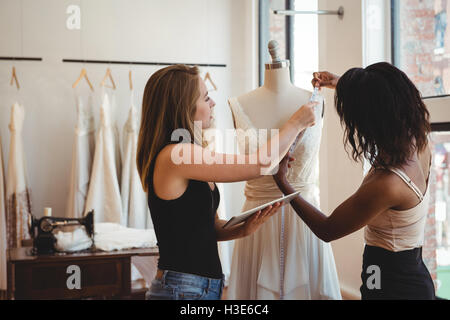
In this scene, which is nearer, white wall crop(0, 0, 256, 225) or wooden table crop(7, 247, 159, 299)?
wooden table crop(7, 247, 159, 299)

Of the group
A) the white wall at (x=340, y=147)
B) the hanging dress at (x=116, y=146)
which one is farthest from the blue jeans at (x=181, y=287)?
the hanging dress at (x=116, y=146)

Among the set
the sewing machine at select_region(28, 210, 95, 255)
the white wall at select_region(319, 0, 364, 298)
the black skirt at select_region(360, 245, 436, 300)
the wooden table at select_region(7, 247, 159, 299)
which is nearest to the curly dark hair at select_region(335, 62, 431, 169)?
the black skirt at select_region(360, 245, 436, 300)

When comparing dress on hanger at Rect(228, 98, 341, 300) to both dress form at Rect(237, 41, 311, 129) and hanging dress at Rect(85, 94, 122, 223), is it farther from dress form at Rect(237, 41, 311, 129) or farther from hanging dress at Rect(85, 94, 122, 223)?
hanging dress at Rect(85, 94, 122, 223)

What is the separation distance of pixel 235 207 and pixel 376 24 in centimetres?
258

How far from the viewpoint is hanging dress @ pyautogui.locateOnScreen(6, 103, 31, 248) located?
156 inches

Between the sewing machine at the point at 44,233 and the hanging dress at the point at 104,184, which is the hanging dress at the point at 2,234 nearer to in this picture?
the hanging dress at the point at 104,184

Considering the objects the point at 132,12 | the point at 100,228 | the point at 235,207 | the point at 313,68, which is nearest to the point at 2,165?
the point at 100,228

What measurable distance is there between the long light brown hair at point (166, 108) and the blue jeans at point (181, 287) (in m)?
0.28

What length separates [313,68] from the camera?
3639 millimetres

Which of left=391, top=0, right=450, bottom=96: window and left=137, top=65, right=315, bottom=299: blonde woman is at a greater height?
left=391, top=0, right=450, bottom=96: window

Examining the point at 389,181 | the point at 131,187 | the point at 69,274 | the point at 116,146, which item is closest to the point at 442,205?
the point at 389,181

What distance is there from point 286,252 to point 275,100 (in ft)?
1.96

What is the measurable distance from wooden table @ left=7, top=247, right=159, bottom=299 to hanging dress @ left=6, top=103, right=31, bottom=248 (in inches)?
50.5
